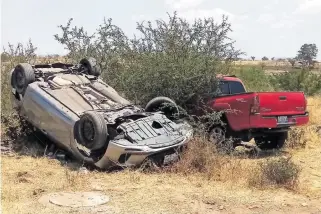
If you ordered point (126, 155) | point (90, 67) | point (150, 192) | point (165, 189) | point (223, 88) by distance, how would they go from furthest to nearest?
point (223, 88) → point (90, 67) → point (126, 155) → point (165, 189) → point (150, 192)

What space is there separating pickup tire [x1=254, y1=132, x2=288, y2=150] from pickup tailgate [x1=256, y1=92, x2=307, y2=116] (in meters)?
1.02

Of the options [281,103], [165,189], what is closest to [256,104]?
[281,103]

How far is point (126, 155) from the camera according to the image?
781cm

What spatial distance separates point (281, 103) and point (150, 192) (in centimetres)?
443

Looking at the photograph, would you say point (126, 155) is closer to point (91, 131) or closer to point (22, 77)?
point (91, 131)

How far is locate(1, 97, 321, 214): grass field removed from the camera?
6.12 meters

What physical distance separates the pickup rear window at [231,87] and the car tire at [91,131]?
3889mm

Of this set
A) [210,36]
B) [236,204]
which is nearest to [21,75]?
[210,36]

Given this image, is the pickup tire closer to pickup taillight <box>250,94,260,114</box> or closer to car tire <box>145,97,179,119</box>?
pickup taillight <box>250,94,260,114</box>

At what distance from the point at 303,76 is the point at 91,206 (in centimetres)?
2123

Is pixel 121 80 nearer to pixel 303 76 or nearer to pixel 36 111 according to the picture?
pixel 36 111

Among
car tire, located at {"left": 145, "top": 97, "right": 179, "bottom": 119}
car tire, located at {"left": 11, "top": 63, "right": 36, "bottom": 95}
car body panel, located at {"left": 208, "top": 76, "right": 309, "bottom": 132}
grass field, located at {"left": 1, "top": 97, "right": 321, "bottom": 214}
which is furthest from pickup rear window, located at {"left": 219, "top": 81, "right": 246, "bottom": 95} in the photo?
car tire, located at {"left": 11, "top": 63, "right": 36, "bottom": 95}

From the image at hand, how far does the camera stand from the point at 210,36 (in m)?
11.4

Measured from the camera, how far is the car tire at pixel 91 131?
7824 millimetres
